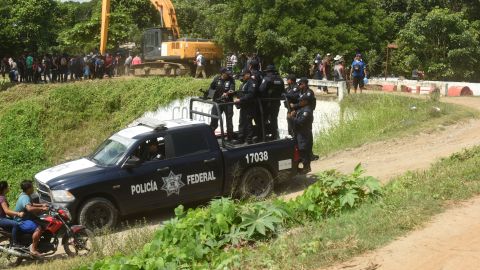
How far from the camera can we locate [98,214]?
32.2ft

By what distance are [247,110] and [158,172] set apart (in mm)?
2599

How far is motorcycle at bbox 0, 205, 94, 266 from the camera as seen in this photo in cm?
867

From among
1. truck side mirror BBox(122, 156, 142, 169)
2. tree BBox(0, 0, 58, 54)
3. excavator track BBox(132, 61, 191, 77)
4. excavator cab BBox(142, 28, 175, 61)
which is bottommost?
truck side mirror BBox(122, 156, 142, 169)

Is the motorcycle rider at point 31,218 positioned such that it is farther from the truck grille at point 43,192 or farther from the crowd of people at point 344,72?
the crowd of people at point 344,72

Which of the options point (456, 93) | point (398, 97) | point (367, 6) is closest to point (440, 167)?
point (398, 97)

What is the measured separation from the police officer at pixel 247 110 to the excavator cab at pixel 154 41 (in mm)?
17715

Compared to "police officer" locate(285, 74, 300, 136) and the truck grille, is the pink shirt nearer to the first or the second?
"police officer" locate(285, 74, 300, 136)

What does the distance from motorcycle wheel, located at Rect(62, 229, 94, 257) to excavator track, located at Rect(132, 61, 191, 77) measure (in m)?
19.5

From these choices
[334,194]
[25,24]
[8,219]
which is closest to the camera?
[334,194]

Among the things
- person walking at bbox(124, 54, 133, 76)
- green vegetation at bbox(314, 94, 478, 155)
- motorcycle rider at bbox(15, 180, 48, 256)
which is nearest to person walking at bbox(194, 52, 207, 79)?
person walking at bbox(124, 54, 133, 76)

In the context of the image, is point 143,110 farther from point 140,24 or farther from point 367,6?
point 140,24

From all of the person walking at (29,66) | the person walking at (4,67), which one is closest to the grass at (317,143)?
the person walking at (29,66)

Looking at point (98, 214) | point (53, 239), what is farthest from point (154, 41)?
point (53, 239)

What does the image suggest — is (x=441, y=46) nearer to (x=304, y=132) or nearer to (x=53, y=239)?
(x=304, y=132)
